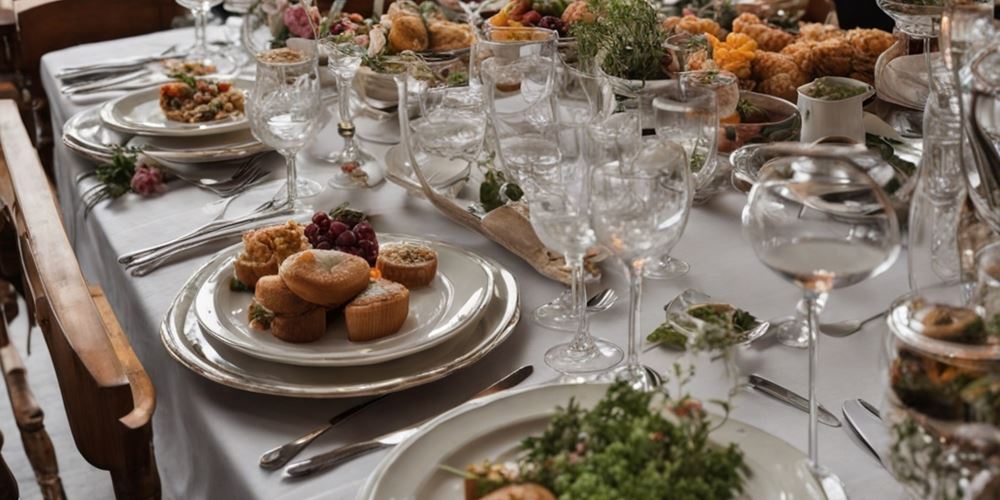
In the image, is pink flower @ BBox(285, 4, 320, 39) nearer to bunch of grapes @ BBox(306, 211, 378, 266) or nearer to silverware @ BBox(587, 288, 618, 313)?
bunch of grapes @ BBox(306, 211, 378, 266)

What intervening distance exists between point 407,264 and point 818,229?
1.84ft

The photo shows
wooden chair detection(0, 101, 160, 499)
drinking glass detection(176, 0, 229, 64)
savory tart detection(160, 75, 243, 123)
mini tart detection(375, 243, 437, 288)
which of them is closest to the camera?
wooden chair detection(0, 101, 160, 499)

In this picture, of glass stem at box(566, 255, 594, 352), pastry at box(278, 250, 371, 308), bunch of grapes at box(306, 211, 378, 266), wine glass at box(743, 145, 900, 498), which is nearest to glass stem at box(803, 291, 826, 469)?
wine glass at box(743, 145, 900, 498)

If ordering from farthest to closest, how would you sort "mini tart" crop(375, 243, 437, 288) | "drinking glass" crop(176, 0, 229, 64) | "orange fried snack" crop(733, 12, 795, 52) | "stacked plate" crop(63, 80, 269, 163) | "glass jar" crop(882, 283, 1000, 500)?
"drinking glass" crop(176, 0, 229, 64) < "orange fried snack" crop(733, 12, 795, 52) < "stacked plate" crop(63, 80, 269, 163) < "mini tart" crop(375, 243, 437, 288) < "glass jar" crop(882, 283, 1000, 500)

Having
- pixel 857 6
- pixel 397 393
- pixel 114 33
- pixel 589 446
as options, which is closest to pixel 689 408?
pixel 589 446

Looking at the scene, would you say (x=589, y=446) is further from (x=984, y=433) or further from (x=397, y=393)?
(x=397, y=393)

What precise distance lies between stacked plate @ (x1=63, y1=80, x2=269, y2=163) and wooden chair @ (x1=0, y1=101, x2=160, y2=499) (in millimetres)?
357

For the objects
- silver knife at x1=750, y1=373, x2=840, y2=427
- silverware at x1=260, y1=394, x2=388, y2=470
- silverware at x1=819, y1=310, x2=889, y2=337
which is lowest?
silverware at x1=260, y1=394, x2=388, y2=470

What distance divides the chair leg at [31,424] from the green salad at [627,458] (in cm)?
50

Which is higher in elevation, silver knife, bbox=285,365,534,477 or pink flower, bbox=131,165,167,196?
pink flower, bbox=131,165,167,196

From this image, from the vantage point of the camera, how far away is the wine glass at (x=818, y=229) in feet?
3.06

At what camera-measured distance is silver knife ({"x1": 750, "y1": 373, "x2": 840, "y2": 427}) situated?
3.56 ft

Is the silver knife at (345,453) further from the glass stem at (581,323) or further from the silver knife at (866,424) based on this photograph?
the silver knife at (866,424)

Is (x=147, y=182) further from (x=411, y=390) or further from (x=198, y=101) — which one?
(x=411, y=390)
